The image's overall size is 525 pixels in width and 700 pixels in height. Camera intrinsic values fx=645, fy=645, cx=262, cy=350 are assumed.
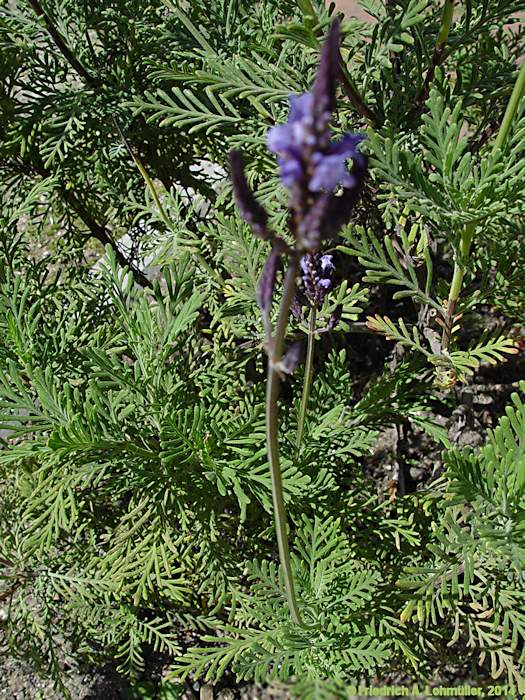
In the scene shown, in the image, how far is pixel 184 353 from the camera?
7.11 ft

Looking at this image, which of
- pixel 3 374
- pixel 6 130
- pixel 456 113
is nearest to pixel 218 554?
pixel 3 374

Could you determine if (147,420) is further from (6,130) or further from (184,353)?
(6,130)

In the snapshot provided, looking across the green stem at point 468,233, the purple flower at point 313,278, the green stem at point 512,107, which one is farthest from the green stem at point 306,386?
the green stem at point 512,107

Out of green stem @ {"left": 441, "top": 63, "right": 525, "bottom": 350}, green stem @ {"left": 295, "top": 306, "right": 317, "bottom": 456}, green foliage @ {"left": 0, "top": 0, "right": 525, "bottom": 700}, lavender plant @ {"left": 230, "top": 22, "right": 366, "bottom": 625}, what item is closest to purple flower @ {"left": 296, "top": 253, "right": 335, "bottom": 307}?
green stem @ {"left": 295, "top": 306, "right": 317, "bottom": 456}

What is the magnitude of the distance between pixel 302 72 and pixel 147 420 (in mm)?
1014

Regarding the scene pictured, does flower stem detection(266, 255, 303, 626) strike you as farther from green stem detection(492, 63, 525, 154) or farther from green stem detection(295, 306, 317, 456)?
green stem detection(492, 63, 525, 154)

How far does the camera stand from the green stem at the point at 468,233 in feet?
3.99

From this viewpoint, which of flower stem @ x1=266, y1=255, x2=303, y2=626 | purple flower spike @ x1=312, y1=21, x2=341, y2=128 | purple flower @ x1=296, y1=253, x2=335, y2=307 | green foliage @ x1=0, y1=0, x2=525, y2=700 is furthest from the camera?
green foliage @ x1=0, y1=0, x2=525, y2=700

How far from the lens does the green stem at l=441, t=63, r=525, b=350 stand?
122cm

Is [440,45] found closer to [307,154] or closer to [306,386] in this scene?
[306,386]

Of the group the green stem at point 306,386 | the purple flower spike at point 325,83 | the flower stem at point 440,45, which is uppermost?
the purple flower spike at point 325,83

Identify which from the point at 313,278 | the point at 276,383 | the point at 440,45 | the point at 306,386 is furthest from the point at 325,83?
the point at 440,45

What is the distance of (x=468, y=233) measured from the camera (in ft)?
4.88

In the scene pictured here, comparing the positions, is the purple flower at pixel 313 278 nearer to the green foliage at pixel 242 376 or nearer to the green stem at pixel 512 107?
the green foliage at pixel 242 376
